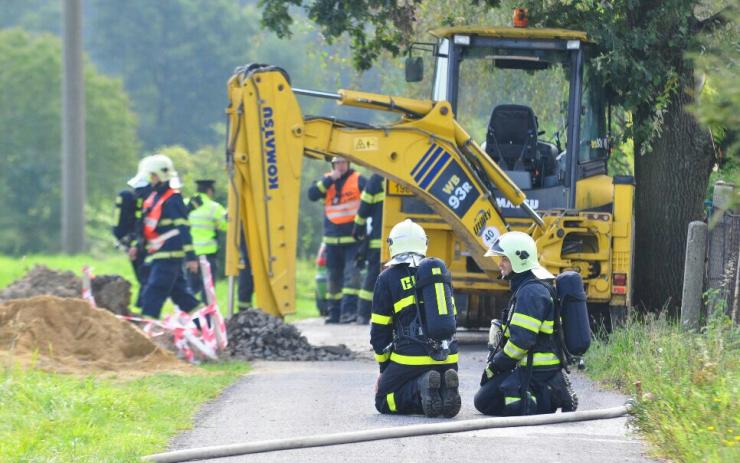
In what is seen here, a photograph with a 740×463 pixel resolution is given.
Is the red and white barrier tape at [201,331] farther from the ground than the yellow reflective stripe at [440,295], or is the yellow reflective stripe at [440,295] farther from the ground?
the yellow reflective stripe at [440,295]

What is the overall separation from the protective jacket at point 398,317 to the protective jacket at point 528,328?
0.44 metres

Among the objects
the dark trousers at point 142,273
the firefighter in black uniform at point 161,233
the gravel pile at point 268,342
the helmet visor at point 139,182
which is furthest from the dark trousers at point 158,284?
the gravel pile at point 268,342

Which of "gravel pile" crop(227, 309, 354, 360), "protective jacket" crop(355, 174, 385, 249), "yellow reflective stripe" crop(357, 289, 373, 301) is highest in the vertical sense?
"protective jacket" crop(355, 174, 385, 249)

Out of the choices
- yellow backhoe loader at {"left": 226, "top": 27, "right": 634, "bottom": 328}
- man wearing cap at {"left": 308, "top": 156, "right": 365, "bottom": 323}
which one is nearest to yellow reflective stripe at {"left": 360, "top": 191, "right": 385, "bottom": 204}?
man wearing cap at {"left": 308, "top": 156, "right": 365, "bottom": 323}

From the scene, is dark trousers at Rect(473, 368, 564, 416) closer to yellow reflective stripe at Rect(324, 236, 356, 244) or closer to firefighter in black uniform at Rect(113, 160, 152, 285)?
firefighter in black uniform at Rect(113, 160, 152, 285)

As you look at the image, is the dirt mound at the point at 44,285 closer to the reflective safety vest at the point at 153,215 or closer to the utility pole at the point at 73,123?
the reflective safety vest at the point at 153,215

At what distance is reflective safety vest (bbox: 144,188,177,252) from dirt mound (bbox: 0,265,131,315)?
0.59m

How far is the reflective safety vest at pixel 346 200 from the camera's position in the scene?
19.2 m

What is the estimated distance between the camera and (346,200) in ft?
63.0

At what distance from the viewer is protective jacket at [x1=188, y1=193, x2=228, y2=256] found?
65.7 ft

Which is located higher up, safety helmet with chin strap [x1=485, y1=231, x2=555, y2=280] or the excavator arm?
the excavator arm

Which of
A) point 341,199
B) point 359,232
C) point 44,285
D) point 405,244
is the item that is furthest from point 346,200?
point 405,244

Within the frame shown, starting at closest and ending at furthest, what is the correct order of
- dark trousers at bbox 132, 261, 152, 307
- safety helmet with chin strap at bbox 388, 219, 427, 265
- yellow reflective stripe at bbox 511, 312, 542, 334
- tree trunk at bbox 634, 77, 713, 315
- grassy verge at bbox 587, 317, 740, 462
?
1. grassy verge at bbox 587, 317, 740, 462
2. yellow reflective stripe at bbox 511, 312, 542, 334
3. safety helmet with chin strap at bbox 388, 219, 427, 265
4. tree trunk at bbox 634, 77, 713, 315
5. dark trousers at bbox 132, 261, 152, 307

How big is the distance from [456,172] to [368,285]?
4.14 metres
